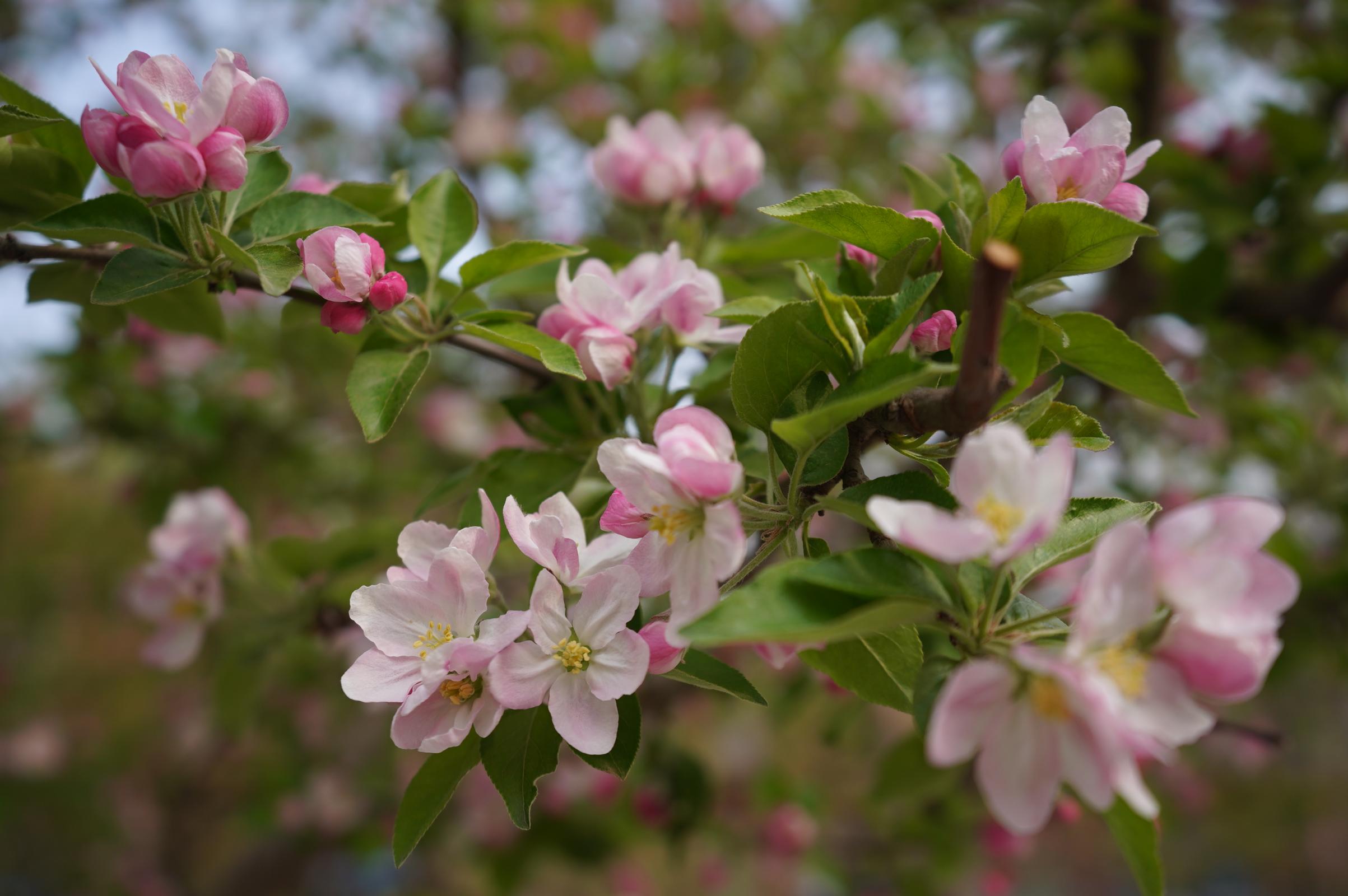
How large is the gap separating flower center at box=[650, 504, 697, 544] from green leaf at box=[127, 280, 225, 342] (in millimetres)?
582

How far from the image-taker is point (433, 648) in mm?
623

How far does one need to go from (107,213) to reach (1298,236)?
1.87 meters

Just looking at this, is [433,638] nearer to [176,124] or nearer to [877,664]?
[877,664]

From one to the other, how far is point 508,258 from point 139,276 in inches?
11.6

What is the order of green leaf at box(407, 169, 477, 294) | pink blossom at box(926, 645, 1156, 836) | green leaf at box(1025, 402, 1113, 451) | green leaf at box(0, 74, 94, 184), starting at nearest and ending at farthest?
pink blossom at box(926, 645, 1156, 836), green leaf at box(1025, 402, 1113, 451), green leaf at box(0, 74, 94, 184), green leaf at box(407, 169, 477, 294)

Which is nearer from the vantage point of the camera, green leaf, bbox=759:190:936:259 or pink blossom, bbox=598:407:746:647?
pink blossom, bbox=598:407:746:647

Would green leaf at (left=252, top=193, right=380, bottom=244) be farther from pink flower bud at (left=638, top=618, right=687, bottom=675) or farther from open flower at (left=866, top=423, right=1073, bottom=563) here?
open flower at (left=866, top=423, right=1073, bottom=563)

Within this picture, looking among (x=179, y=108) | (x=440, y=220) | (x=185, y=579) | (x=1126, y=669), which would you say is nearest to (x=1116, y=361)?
(x=1126, y=669)

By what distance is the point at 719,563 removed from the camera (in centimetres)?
54

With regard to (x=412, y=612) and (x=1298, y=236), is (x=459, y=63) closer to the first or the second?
(x=1298, y=236)

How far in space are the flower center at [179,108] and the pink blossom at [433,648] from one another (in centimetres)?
36

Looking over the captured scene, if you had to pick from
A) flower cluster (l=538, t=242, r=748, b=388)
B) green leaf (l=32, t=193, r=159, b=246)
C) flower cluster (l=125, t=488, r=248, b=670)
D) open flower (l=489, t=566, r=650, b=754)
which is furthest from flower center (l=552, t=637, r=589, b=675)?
flower cluster (l=125, t=488, r=248, b=670)

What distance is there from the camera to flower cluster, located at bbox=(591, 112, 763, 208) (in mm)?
1034

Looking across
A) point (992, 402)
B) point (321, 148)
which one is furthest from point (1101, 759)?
point (321, 148)
